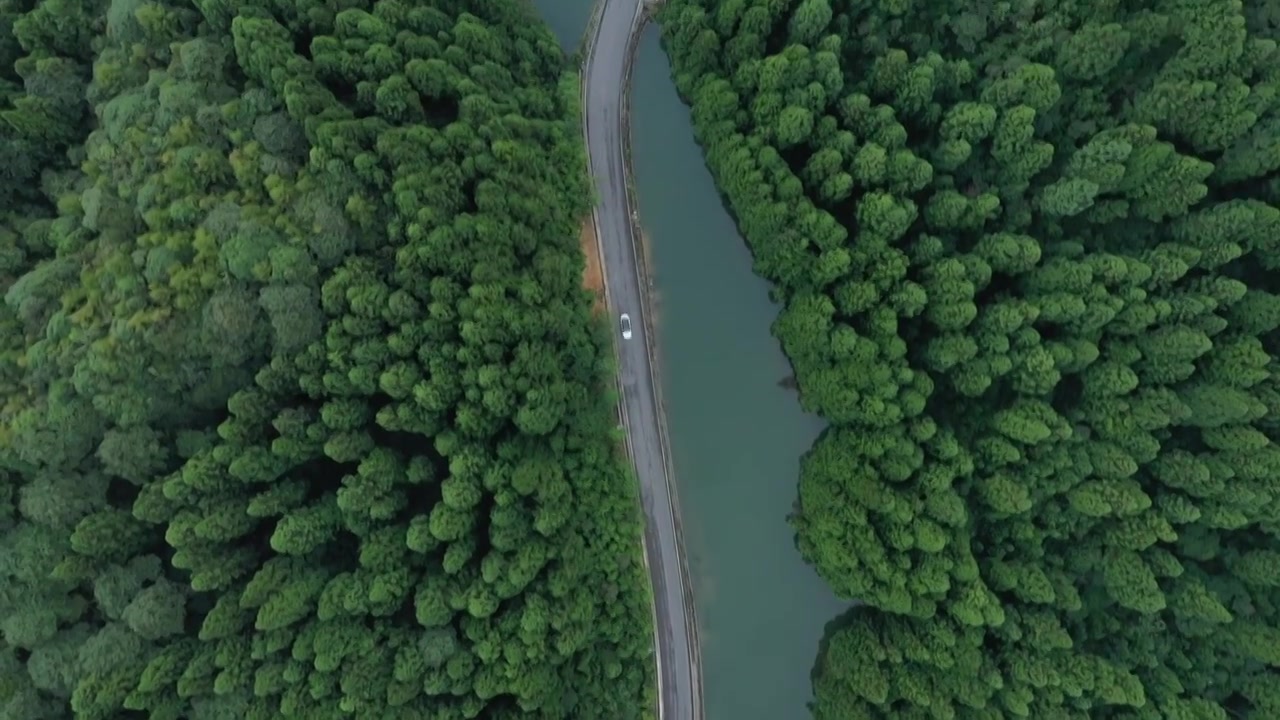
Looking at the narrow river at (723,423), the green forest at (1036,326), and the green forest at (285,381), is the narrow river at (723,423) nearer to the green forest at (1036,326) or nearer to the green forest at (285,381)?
the green forest at (1036,326)

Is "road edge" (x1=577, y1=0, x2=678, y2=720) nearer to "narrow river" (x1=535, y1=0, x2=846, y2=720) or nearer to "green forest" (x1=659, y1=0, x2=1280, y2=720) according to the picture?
"narrow river" (x1=535, y1=0, x2=846, y2=720)

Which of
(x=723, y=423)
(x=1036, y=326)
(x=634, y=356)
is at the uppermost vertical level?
(x=1036, y=326)

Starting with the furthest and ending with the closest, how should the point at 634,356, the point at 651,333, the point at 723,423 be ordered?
the point at 723,423 → the point at 651,333 → the point at 634,356

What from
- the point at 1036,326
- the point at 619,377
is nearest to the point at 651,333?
the point at 619,377

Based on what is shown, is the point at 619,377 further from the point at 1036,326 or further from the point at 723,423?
the point at 1036,326

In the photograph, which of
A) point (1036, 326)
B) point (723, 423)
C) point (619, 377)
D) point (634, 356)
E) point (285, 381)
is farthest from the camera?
point (723, 423)

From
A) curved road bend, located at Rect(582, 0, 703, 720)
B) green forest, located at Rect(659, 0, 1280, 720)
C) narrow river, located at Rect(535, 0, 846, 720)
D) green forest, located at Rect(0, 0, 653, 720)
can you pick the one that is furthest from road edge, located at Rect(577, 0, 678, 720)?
green forest, located at Rect(659, 0, 1280, 720)

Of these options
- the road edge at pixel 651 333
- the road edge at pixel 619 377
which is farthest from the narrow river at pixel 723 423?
the road edge at pixel 619 377
